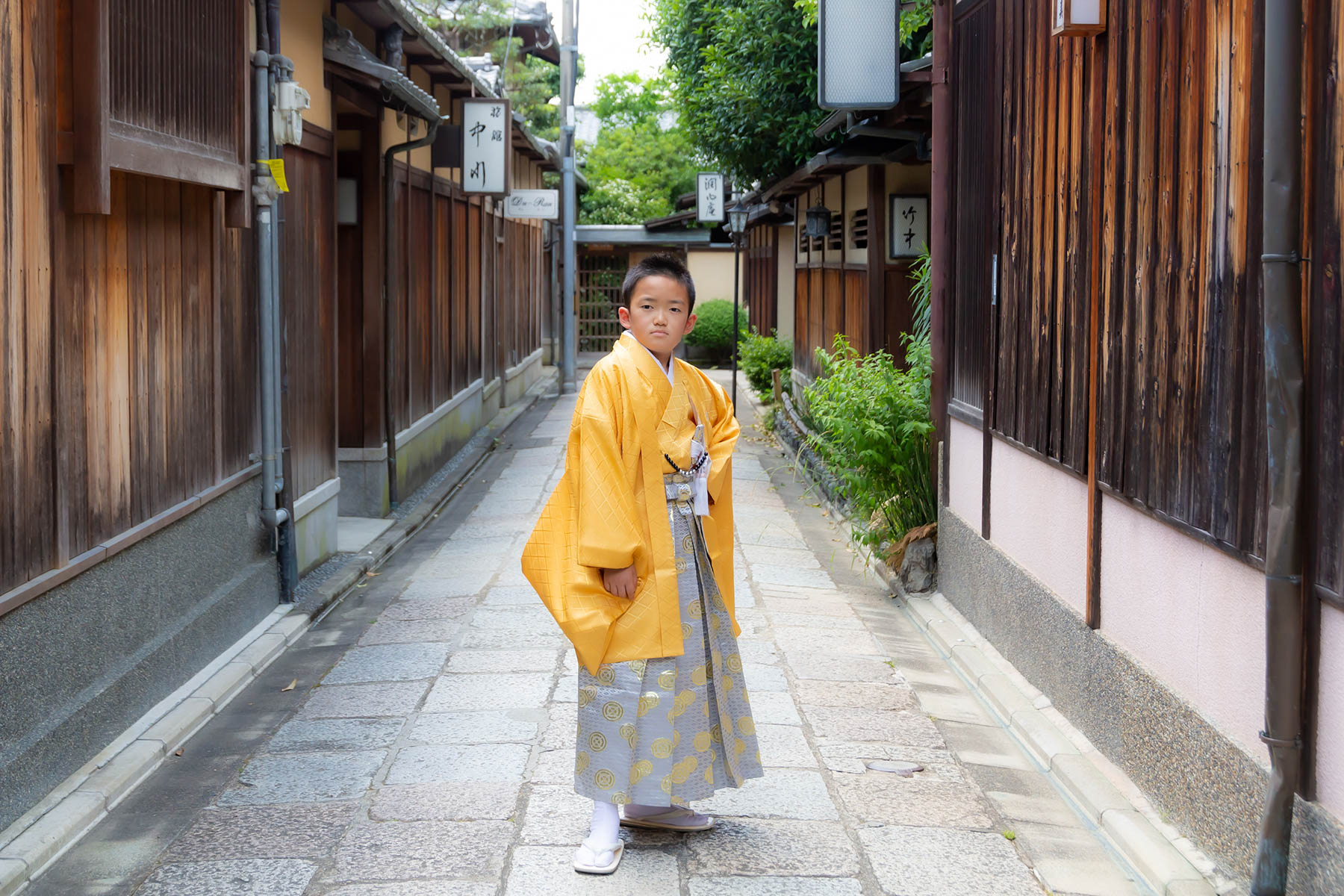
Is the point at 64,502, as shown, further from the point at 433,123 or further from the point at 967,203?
the point at 433,123

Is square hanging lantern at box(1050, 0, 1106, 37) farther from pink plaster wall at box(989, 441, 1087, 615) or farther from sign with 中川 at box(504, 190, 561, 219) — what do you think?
sign with 中川 at box(504, 190, 561, 219)

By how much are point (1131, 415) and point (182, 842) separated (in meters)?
3.91

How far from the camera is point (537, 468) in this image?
1517 cm

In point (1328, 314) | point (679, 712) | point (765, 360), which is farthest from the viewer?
point (765, 360)

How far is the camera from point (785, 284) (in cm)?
2548

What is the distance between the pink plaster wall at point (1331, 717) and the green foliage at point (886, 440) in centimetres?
540

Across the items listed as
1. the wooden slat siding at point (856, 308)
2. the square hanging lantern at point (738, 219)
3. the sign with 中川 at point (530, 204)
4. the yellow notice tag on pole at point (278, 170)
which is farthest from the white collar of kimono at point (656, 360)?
the square hanging lantern at point (738, 219)

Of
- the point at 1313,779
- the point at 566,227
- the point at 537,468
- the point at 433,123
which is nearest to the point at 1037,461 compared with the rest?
the point at 1313,779

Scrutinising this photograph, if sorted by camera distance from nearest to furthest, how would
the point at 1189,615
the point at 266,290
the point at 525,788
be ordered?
the point at 1189,615 → the point at 525,788 → the point at 266,290

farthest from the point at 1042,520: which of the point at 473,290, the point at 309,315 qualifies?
the point at 473,290

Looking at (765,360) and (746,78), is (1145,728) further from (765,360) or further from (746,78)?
(765,360)

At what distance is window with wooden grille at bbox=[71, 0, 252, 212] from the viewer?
202 inches

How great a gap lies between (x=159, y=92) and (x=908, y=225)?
892 centimetres

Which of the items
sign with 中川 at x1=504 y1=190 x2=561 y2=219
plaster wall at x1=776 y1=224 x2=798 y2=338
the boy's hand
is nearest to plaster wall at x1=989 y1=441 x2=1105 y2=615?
the boy's hand
